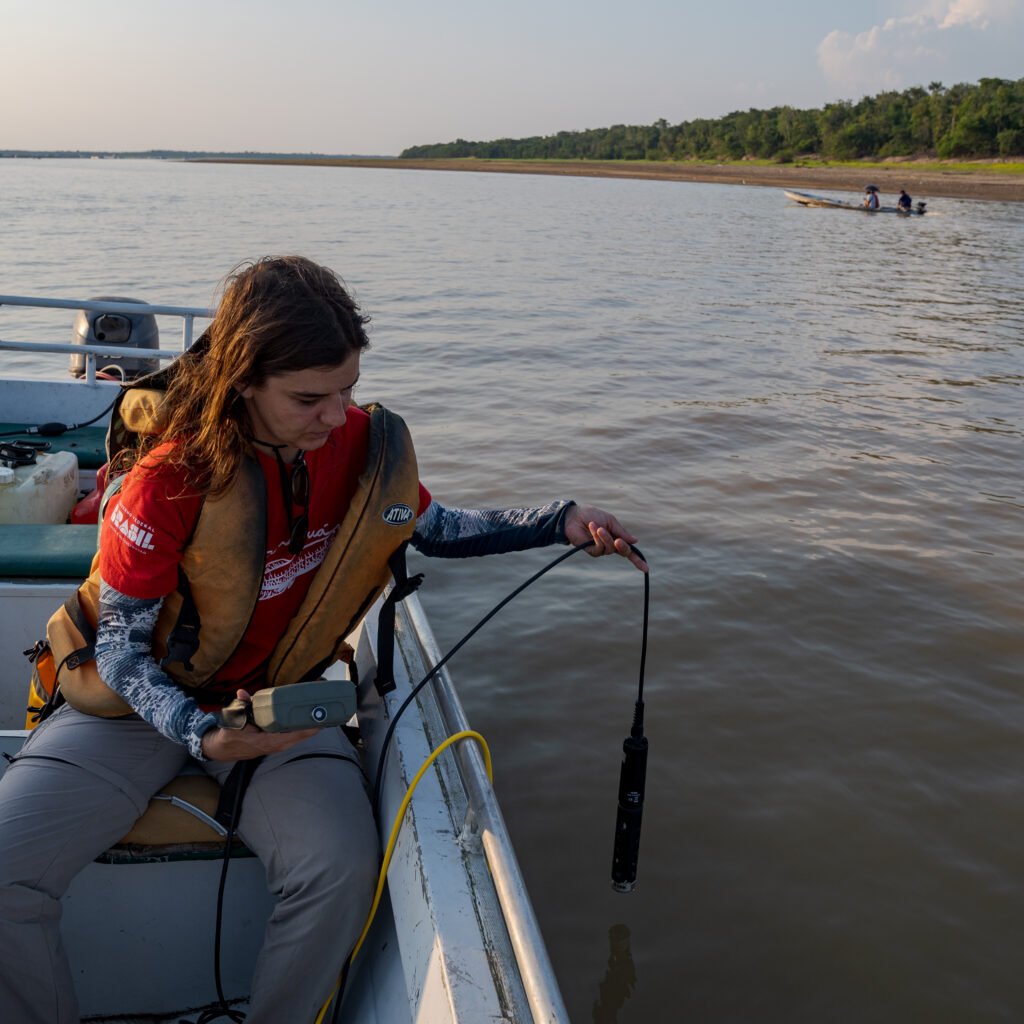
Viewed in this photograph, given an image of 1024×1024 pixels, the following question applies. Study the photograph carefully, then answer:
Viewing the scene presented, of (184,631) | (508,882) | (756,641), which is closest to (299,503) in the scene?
(184,631)

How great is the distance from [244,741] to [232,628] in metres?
0.28

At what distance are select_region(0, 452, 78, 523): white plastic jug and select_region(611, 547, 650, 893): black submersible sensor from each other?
232 centimetres

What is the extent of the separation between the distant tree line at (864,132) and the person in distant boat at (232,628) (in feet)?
241

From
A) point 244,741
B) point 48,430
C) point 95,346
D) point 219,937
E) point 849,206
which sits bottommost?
point 219,937

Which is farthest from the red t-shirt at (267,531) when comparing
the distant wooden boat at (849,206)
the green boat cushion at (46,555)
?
the distant wooden boat at (849,206)

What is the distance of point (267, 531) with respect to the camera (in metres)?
2.17

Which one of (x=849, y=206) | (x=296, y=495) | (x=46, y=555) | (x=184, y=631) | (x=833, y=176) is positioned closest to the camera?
(x=184, y=631)

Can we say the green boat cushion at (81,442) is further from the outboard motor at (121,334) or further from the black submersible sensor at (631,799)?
the black submersible sensor at (631,799)

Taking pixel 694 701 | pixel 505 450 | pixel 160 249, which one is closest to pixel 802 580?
pixel 694 701

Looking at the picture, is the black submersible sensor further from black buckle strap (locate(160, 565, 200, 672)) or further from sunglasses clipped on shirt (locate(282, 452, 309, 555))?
Result: black buckle strap (locate(160, 565, 200, 672))

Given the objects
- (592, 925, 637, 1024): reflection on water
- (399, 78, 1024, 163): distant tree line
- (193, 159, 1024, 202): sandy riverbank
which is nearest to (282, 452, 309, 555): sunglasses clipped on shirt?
(592, 925, 637, 1024): reflection on water

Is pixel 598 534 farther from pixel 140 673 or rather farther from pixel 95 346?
pixel 95 346

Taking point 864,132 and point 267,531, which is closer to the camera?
point 267,531

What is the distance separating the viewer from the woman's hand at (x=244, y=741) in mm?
1972
